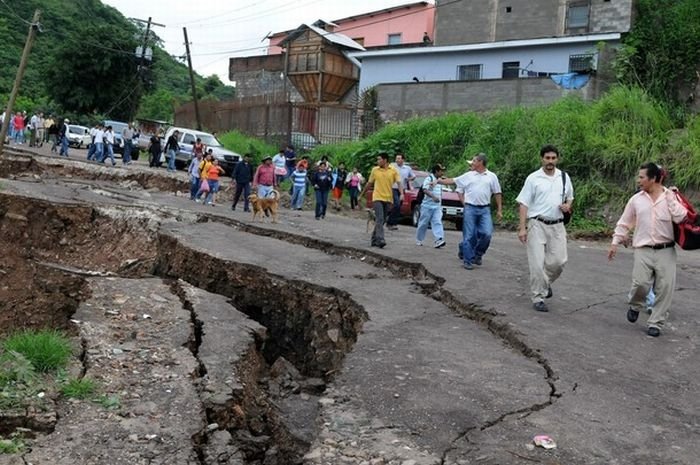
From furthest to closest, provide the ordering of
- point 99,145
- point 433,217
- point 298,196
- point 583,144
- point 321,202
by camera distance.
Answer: point 99,145
point 298,196
point 583,144
point 321,202
point 433,217

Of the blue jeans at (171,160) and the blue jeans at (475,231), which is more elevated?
the blue jeans at (171,160)

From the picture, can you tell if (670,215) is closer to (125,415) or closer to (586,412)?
(586,412)

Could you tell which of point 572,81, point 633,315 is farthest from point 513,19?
point 633,315

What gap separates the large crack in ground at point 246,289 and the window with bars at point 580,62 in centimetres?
1518

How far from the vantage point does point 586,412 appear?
15.6 ft

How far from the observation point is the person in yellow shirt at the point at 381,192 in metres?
11.6

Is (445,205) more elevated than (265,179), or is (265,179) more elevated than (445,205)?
(265,179)

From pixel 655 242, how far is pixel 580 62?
19.9 meters

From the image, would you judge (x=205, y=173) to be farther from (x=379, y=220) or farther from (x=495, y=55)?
(x=495, y=55)

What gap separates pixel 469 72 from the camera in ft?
93.4

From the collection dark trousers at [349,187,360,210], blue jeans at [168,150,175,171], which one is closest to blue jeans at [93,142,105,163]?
blue jeans at [168,150,175,171]

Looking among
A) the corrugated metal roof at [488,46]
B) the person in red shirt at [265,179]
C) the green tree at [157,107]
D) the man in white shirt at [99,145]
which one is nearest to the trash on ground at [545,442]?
the person in red shirt at [265,179]

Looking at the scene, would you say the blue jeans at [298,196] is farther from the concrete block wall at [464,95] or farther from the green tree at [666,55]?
the green tree at [666,55]

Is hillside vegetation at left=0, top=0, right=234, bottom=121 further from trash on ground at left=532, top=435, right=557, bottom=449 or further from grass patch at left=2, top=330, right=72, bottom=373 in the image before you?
trash on ground at left=532, top=435, right=557, bottom=449
